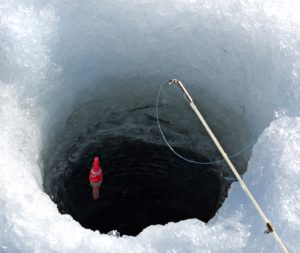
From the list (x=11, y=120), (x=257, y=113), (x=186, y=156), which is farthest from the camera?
(x=186, y=156)

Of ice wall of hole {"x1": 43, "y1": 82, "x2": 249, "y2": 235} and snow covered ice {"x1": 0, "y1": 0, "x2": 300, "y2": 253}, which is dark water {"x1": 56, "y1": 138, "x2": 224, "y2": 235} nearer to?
ice wall of hole {"x1": 43, "y1": 82, "x2": 249, "y2": 235}

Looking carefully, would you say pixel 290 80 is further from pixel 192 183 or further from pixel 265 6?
pixel 192 183

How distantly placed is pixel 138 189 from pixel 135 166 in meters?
0.17

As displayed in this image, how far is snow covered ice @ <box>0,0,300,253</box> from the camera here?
219 centimetres

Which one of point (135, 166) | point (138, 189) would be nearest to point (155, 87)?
point (135, 166)

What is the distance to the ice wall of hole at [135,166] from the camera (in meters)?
3.41

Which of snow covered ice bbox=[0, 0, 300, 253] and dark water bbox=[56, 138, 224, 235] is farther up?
snow covered ice bbox=[0, 0, 300, 253]

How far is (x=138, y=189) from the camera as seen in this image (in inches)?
145

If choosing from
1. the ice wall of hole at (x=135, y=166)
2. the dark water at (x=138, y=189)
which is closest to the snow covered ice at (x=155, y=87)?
the ice wall of hole at (x=135, y=166)

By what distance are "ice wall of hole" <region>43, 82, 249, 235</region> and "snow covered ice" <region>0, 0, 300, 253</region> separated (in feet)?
0.21

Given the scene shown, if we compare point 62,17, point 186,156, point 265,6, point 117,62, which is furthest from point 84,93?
point 265,6

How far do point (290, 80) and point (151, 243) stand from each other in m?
1.16

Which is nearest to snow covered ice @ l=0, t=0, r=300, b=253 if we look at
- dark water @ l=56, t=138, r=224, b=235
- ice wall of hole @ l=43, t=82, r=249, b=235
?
ice wall of hole @ l=43, t=82, r=249, b=235

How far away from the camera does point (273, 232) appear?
6.71 ft
